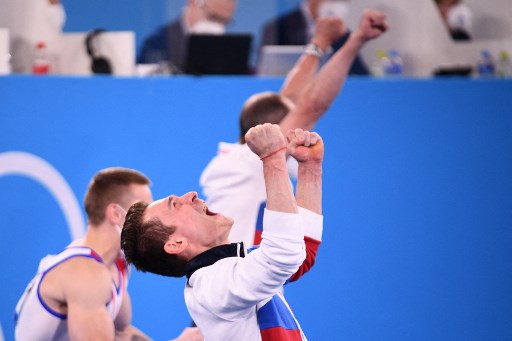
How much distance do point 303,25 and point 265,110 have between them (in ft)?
5.92

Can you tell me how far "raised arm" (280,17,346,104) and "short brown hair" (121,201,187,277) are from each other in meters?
1.72

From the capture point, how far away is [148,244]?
259cm

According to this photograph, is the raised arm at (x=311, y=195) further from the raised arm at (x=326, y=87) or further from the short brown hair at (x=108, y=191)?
the short brown hair at (x=108, y=191)

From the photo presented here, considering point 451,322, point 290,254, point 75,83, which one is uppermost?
point 290,254

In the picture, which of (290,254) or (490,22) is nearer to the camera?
(290,254)

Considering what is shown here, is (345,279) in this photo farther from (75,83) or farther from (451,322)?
(75,83)

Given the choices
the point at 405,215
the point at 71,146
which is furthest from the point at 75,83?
the point at 405,215

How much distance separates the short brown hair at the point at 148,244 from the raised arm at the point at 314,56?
172cm

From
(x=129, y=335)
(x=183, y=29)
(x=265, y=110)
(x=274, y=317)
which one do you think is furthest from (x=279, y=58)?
(x=274, y=317)

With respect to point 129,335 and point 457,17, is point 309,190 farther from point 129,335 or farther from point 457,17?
point 457,17

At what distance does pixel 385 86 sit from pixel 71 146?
1723 millimetres

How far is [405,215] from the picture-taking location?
4875 millimetres

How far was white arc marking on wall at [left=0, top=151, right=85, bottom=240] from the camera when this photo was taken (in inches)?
184

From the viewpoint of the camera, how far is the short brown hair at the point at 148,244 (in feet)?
8.44
